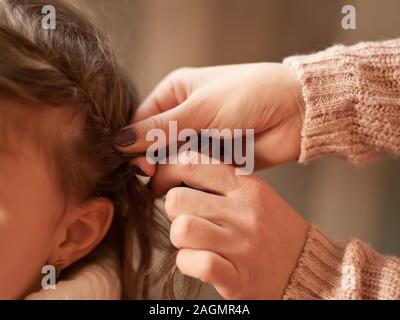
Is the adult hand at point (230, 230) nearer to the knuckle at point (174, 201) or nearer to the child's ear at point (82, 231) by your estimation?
the knuckle at point (174, 201)

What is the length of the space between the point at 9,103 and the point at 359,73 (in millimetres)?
504

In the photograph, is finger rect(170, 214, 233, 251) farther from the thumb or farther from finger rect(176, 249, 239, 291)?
the thumb

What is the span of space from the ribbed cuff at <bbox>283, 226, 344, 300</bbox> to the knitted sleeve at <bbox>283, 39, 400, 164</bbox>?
0.14 m

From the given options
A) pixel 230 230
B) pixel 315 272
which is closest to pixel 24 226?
pixel 230 230

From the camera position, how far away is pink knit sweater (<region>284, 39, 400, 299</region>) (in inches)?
30.0

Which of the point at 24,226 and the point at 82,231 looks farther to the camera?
the point at 82,231

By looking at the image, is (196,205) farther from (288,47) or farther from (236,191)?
(288,47)

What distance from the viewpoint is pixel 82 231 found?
0.87 meters

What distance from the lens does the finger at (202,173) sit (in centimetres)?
77

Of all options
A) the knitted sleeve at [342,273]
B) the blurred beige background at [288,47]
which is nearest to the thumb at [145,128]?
the knitted sleeve at [342,273]

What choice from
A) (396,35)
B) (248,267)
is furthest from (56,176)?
(396,35)

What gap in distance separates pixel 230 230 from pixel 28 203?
0.91ft

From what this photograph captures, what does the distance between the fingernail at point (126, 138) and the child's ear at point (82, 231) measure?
0.39 ft

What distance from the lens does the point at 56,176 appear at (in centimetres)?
78
